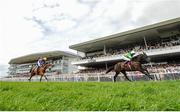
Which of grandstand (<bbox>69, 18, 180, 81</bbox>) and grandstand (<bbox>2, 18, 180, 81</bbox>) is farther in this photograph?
grandstand (<bbox>69, 18, 180, 81</bbox>)

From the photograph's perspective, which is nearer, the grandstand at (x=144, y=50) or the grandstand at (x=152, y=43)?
the grandstand at (x=144, y=50)

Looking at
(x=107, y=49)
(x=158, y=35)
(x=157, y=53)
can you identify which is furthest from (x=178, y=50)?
(x=107, y=49)

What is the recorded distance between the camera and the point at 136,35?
28750 millimetres

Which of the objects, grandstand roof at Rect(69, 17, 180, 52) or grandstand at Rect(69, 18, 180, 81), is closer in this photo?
grandstand at Rect(69, 18, 180, 81)

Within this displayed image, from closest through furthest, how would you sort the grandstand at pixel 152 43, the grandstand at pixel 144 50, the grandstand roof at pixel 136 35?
the grandstand at pixel 144 50 < the grandstand at pixel 152 43 < the grandstand roof at pixel 136 35

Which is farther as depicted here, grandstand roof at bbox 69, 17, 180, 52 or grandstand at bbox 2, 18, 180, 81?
grandstand roof at bbox 69, 17, 180, 52

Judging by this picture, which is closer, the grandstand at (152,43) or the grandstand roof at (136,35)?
the grandstand at (152,43)

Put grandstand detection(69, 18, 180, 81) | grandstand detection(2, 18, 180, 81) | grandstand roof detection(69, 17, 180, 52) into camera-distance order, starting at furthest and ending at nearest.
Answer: grandstand roof detection(69, 17, 180, 52) → grandstand detection(69, 18, 180, 81) → grandstand detection(2, 18, 180, 81)

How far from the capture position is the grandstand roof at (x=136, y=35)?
2474 cm

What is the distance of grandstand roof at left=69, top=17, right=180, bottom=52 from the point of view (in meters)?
24.7

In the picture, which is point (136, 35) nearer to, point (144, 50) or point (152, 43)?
point (144, 50)

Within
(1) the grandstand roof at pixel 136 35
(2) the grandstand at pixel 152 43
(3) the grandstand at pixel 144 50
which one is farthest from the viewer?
(1) the grandstand roof at pixel 136 35

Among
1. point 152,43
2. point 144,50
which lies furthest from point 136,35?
point 152,43

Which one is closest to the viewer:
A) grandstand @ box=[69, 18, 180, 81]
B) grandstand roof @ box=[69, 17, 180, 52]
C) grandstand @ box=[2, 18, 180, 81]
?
grandstand @ box=[2, 18, 180, 81]
